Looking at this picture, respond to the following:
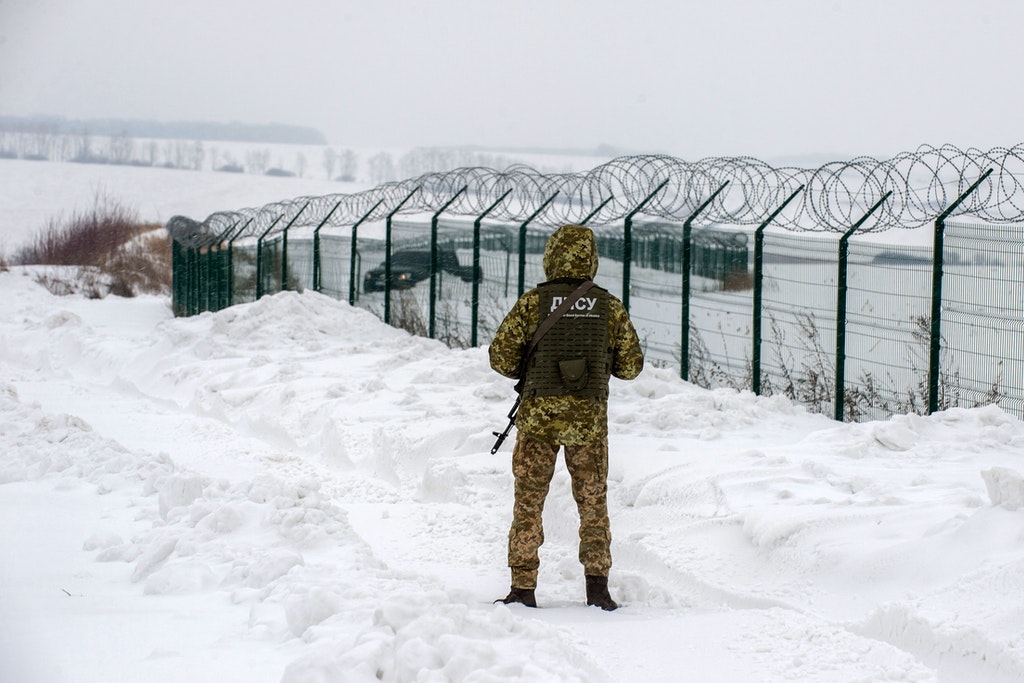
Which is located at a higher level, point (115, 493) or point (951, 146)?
point (951, 146)

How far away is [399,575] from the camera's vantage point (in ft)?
19.4

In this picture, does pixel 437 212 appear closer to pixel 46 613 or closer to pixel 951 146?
pixel 951 146

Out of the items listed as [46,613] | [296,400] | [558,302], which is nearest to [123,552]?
[46,613]

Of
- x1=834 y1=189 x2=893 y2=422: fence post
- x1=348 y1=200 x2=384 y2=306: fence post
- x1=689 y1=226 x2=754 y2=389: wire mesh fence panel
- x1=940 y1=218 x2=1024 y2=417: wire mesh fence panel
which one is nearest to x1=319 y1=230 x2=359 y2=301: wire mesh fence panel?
x1=348 y1=200 x2=384 y2=306: fence post

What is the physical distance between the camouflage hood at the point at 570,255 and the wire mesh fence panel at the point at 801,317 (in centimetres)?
672

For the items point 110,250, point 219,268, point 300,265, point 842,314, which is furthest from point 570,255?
point 110,250

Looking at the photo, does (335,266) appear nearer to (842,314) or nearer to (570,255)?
Answer: (842,314)

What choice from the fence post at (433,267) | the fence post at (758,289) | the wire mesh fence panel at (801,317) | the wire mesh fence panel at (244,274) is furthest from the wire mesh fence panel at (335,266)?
the fence post at (758,289)

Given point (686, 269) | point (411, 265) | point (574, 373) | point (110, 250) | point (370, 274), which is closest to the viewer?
point (574, 373)

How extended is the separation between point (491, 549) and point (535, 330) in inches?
77.0

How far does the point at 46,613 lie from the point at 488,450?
497 centimetres

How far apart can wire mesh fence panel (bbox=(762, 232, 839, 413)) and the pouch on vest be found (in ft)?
22.8

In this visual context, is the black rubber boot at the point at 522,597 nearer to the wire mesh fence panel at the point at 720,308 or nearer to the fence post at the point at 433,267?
the wire mesh fence panel at the point at 720,308

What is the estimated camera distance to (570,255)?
5996mm
